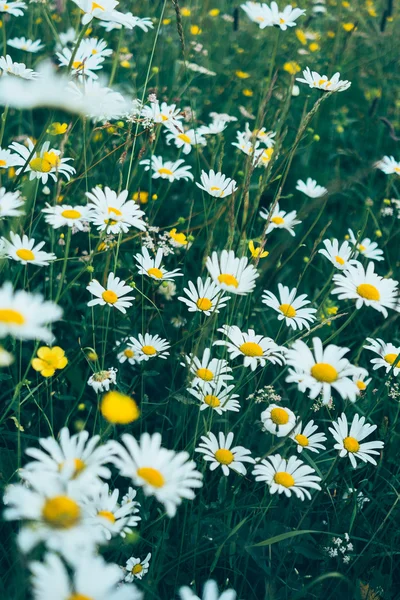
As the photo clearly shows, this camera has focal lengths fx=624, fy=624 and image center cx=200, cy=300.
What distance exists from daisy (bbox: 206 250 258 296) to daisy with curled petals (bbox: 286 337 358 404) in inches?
10.0

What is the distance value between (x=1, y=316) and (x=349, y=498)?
112cm

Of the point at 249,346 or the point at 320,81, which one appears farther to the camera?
the point at 320,81

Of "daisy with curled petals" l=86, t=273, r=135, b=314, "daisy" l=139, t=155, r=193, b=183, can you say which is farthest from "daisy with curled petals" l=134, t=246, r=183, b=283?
"daisy" l=139, t=155, r=193, b=183

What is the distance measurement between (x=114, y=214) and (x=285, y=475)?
0.84 m

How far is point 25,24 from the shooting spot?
3.71 metres

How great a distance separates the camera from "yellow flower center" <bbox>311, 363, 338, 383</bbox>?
1372 millimetres

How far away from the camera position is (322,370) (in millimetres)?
1388

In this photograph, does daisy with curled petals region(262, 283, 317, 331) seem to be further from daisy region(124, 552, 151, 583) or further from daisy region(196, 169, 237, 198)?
daisy region(124, 552, 151, 583)

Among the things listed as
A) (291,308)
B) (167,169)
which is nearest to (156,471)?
(291,308)

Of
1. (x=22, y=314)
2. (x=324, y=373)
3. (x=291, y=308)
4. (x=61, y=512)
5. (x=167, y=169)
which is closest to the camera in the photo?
(x=61, y=512)

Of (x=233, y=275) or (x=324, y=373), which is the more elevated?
(x=233, y=275)

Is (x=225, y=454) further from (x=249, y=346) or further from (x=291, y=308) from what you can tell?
(x=291, y=308)

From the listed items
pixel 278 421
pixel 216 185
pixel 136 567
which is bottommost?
pixel 136 567

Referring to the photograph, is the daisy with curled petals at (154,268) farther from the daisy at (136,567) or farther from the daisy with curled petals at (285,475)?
the daisy at (136,567)
